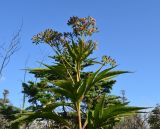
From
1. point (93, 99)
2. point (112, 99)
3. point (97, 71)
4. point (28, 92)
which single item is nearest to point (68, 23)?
point (97, 71)

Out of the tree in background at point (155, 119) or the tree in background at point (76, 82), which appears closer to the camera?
the tree in background at point (76, 82)

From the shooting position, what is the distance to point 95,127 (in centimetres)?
874

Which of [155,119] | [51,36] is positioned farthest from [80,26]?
[155,119]

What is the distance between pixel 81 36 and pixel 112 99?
341 inches

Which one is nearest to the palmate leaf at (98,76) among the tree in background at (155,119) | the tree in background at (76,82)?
the tree in background at (76,82)

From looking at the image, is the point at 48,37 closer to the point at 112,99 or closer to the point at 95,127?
the point at 95,127

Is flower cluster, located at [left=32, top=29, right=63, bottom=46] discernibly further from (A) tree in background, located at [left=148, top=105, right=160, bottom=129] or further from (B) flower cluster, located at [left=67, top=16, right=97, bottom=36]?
(A) tree in background, located at [left=148, top=105, right=160, bottom=129]

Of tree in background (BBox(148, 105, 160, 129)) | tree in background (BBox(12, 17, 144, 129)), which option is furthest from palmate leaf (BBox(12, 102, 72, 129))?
tree in background (BBox(148, 105, 160, 129))

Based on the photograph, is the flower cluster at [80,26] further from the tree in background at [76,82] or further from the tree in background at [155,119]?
the tree in background at [155,119]

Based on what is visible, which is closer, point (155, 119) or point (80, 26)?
point (80, 26)

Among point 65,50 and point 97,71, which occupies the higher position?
point 65,50

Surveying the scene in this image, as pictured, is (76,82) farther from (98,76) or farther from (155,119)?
(155,119)

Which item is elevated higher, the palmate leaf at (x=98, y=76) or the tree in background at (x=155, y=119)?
the tree in background at (x=155, y=119)

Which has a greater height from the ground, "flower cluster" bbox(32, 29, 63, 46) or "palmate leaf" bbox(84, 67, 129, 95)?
"flower cluster" bbox(32, 29, 63, 46)
